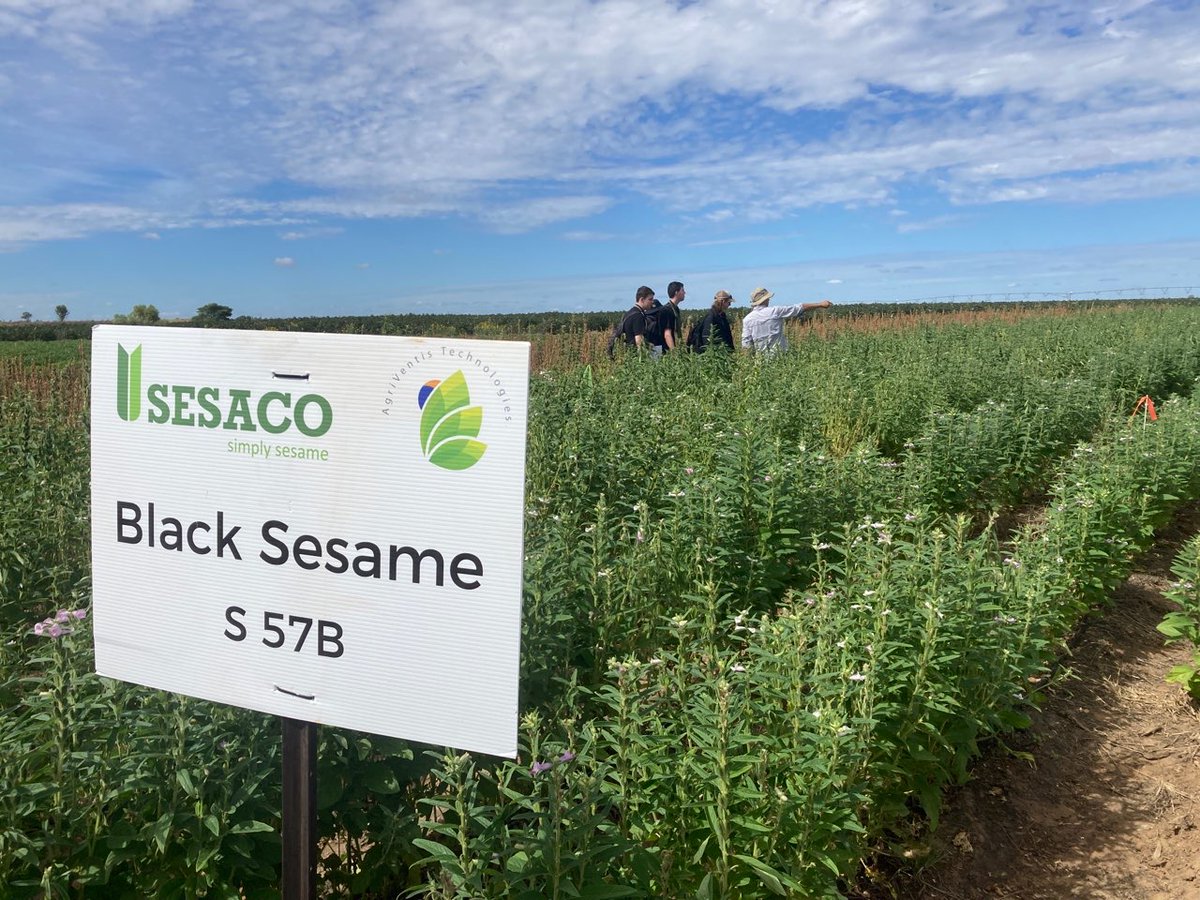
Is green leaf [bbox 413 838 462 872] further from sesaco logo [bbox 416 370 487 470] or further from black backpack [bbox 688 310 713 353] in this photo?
black backpack [bbox 688 310 713 353]

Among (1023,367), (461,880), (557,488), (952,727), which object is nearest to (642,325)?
(1023,367)

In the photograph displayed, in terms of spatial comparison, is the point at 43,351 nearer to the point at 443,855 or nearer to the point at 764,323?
the point at 764,323

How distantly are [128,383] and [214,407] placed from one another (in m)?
0.25

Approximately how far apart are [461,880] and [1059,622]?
131 inches

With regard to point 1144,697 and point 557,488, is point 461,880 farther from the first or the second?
point 1144,697

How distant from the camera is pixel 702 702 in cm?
227

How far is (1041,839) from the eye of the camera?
301cm

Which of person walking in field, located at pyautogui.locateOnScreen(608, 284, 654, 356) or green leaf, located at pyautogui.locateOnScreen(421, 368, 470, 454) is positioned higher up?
person walking in field, located at pyautogui.locateOnScreen(608, 284, 654, 356)

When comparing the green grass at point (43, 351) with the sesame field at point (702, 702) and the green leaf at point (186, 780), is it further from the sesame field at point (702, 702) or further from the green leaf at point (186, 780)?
the green leaf at point (186, 780)

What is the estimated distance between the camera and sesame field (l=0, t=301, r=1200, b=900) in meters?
1.87

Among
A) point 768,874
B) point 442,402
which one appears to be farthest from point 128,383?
point 768,874

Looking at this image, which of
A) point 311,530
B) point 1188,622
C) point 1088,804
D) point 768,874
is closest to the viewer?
point 311,530

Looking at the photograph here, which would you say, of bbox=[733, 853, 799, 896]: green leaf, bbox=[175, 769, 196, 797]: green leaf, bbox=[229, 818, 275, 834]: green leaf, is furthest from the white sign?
bbox=[733, 853, 799, 896]: green leaf

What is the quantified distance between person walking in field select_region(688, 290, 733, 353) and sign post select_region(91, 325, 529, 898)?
29.0ft
